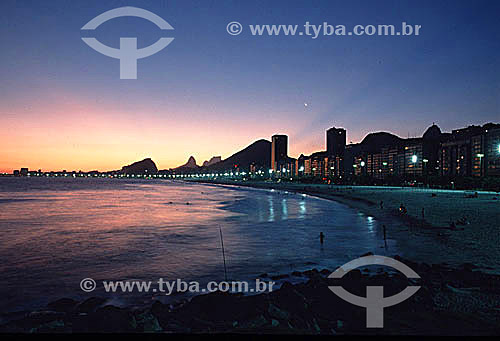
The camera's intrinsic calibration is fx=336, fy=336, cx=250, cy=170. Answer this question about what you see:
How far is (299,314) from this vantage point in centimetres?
934

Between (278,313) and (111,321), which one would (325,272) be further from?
(111,321)

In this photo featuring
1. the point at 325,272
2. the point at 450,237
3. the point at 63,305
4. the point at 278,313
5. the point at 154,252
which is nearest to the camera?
the point at 278,313

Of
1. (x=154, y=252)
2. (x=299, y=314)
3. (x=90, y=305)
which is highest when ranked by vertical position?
(x=299, y=314)

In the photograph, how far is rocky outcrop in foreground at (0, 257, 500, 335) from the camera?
28.4 ft

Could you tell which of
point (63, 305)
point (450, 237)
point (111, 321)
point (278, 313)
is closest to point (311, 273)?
point (278, 313)

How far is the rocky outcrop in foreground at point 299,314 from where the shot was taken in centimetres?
866

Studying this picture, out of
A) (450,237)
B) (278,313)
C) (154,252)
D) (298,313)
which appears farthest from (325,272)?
(154,252)

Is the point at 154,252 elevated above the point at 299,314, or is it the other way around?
the point at 299,314

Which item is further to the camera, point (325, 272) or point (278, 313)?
point (325, 272)

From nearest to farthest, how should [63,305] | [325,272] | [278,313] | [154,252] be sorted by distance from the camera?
[278,313]
[63,305]
[325,272]
[154,252]

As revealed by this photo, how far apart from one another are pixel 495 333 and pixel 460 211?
2656cm

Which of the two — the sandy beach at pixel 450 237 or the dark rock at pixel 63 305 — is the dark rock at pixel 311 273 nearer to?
the sandy beach at pixel 450 237

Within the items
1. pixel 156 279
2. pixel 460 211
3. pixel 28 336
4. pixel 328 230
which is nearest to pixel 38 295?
pixel 156 279

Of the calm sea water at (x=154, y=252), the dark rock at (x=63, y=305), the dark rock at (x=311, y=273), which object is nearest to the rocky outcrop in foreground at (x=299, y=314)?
the dark rock at (x=63, y=305)
